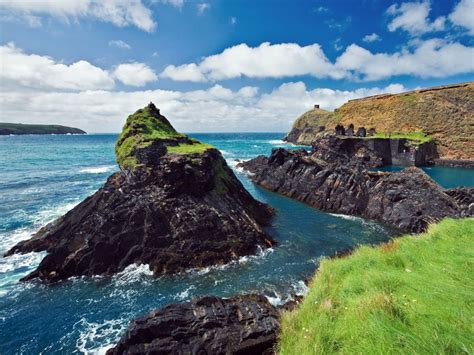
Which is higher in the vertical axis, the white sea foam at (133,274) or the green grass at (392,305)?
the green grass at (392,305)

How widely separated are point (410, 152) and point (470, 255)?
84.5 m

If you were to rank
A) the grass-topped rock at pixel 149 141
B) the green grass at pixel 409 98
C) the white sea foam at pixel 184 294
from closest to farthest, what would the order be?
1. the white sea foam at pixel 184 294
2. the grass-topped rock at pixel 149 141
3. the green grass at pixel 409 98

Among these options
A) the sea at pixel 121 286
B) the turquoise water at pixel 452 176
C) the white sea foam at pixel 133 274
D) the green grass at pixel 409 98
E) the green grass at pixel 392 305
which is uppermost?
the green grass at pixel 409 98

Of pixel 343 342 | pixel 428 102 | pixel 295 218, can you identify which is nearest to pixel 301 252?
pixel 295 218

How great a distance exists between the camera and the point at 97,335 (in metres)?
14.7

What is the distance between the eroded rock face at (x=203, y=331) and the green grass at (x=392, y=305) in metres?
1.23

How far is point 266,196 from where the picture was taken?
47.5 metres

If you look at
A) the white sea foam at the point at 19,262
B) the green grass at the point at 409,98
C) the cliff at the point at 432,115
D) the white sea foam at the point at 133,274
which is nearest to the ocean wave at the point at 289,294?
the white sea foam at the point at 133,274

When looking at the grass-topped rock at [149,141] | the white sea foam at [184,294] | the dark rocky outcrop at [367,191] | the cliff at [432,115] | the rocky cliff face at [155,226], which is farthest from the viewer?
the cliff at [432,115]

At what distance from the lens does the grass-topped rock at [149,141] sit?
32.2 meters

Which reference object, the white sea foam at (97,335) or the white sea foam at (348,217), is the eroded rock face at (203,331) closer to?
the white sea foam at (97,335)

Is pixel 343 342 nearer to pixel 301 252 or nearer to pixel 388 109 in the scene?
pixel 301 252

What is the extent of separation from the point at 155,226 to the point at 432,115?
114 meters

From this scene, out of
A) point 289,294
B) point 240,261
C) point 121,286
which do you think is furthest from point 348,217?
point 121,286
